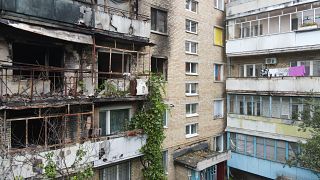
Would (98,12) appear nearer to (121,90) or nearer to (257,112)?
(121,90)

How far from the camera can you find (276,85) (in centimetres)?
1706

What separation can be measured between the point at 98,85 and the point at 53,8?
376 centimetres

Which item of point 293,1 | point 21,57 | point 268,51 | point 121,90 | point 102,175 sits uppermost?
point 293,1

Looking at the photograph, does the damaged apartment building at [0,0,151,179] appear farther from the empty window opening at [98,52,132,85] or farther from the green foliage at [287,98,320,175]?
the green foliage at [287,98,320,175]

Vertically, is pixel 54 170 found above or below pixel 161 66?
below

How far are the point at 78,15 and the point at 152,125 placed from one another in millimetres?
5977

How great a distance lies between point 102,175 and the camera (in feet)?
40.6

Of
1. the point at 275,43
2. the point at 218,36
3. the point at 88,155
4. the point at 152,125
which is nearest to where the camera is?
the point at 88,155

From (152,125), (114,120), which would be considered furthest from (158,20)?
(114,120)

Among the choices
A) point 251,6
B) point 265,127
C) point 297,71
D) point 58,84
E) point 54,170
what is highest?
point 251,6

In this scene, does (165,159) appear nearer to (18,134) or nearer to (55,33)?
(18,134)

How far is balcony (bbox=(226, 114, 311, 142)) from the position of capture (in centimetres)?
1631

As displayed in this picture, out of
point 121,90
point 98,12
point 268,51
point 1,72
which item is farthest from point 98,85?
point 268,51

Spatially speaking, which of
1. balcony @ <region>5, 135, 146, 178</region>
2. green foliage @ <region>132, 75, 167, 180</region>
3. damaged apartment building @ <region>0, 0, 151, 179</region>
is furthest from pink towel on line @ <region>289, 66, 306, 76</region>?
balcony @ <region>5, 135, 146, 178</region>
